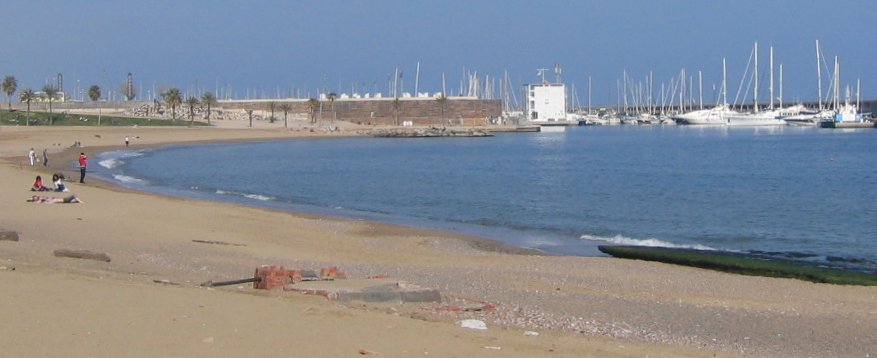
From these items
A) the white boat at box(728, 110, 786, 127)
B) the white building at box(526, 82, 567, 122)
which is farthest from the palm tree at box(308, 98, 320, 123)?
the white boat at box(728, 110, 786, 127)

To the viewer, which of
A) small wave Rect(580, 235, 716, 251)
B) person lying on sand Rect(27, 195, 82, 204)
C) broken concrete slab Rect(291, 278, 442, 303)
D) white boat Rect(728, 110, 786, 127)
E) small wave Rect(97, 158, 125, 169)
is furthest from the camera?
white boat Rect(728, 110, 786, 127)

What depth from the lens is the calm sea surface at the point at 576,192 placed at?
25.3 metres

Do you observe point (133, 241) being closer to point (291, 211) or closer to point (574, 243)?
point (574, 243)

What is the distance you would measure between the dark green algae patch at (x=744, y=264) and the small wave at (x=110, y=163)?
123 feet

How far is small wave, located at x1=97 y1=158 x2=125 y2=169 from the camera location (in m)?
53.7

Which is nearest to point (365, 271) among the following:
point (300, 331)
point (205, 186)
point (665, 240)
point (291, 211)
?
point (300, 331)

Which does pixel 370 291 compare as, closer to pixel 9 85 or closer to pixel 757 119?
pixel 9 85

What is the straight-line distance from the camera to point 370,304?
1084 cm

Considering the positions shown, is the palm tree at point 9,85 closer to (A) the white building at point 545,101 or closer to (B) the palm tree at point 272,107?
(B) the palm tree at point 272,107

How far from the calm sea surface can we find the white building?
92701mm

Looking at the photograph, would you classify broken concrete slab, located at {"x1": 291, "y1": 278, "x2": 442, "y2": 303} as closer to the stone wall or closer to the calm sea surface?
the calm sea surface

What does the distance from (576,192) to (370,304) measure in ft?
100

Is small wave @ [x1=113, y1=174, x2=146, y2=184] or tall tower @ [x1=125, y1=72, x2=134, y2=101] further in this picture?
tall tower @ [x1=125, y1=72, x2=134, y2=101]

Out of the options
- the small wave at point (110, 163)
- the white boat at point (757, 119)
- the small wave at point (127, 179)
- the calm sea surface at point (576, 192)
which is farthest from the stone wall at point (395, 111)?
the small wave at point (127, 179)
